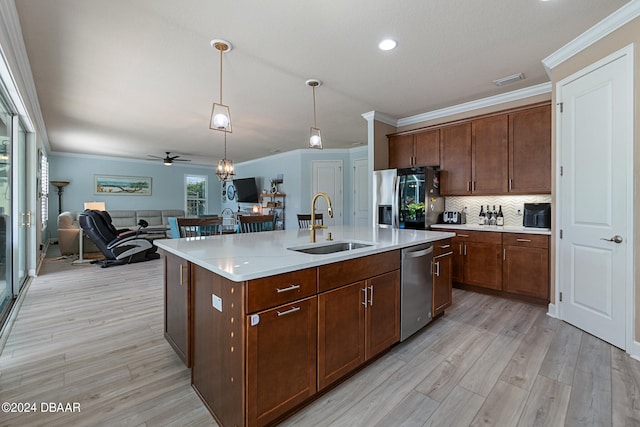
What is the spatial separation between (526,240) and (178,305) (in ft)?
12.1

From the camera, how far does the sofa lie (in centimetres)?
636

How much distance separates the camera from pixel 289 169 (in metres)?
8.12

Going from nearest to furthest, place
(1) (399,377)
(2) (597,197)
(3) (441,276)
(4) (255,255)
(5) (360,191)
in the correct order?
(4) (255,255)
(1) (399,377)
(2) (597,197)
(3) (441,276)
(5) (360,191)

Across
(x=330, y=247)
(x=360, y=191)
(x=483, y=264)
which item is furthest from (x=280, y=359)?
(x=360, y=191)

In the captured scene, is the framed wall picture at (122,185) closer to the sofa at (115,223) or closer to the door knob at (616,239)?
the sofa at (115,223)

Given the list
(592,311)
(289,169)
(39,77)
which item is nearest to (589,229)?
(592,311)

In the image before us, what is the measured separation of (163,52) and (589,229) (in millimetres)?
4318

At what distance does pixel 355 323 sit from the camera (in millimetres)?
1901

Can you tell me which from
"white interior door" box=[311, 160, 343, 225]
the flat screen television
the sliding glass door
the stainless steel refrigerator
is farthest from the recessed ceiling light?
the flat screen television

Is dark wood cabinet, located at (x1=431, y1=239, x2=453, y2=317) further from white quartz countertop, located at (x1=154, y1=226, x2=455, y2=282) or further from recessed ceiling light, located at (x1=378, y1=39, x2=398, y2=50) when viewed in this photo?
recessed ceiling light, located at (x1=378, y1=39, x2=398, y2=50)

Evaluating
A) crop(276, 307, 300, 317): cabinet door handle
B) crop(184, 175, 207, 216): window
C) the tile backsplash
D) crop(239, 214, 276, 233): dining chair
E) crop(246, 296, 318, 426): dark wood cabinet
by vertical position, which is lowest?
crop(246, 296, 318, 426): dark wood cabinet

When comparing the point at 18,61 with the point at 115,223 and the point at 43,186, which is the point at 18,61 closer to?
the point at 43,186

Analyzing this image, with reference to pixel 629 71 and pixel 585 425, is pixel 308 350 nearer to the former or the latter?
pixel 585 425

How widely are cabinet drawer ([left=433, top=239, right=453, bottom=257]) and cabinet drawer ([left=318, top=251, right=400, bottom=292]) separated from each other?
2.20ft
